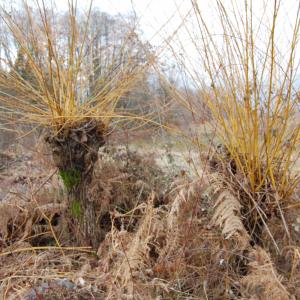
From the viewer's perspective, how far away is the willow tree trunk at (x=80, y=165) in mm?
2865

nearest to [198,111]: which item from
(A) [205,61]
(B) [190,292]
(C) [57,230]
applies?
(A) [205,61]

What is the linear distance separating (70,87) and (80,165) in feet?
2.21

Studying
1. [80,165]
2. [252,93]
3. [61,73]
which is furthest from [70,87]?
[252,93]

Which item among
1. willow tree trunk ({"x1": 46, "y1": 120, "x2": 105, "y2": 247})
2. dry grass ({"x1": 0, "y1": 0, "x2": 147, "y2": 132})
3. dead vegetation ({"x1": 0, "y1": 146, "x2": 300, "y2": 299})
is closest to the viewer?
dead vegetation ({"x1": 0, "y1": 146, "x2": 300, "y2": 299})

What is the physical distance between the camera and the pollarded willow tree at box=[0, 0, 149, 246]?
2760 millimetres

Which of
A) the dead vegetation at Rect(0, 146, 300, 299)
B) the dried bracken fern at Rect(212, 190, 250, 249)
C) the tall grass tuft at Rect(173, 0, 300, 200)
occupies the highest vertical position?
the tall grass tuft at Rect(173, 0, 300, 200)

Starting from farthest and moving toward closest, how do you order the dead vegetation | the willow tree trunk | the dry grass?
the willow tree trunk, the dry grass, the dead vegetation

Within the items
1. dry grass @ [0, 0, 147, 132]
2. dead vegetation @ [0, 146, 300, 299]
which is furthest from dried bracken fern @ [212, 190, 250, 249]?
dry grass @ [0, 0, 147, 132]

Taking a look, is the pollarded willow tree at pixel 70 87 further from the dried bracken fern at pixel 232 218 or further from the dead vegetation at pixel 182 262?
the dried bracken fern at pixel 232 218

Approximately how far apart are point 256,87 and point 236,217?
0.83 meters

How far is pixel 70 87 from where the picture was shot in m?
2.79

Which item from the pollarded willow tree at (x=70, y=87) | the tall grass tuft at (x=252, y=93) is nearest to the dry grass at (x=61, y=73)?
the pollarded willow tree at (x=70, y=87)

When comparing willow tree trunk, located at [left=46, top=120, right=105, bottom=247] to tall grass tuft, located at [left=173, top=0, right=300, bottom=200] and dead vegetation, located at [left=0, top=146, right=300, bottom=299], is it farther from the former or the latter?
tall grass tuft, located at [left=173, top=0, right=300, bottom=200]

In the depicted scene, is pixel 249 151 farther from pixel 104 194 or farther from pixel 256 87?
pixel 104 194
